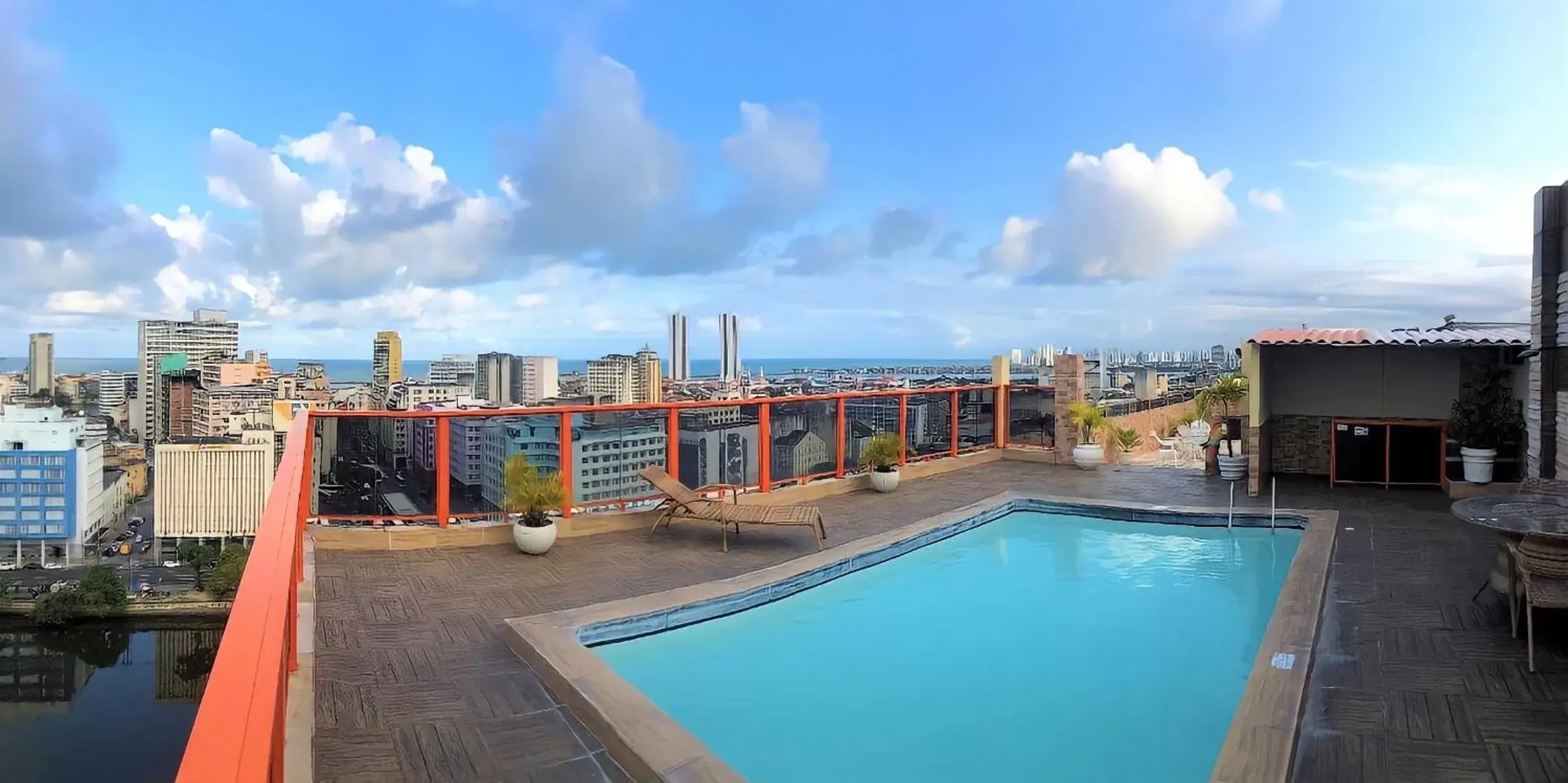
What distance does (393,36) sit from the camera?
23.7 metres

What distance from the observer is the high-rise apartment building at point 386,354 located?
130 ft

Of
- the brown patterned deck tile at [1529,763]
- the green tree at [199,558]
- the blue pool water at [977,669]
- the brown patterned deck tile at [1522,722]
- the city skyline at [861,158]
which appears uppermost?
the city skyline at [861,158]

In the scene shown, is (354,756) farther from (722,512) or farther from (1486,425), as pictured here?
(1486,425)

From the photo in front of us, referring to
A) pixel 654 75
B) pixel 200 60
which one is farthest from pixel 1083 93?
pixel 200 60

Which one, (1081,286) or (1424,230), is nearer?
(1424,230)

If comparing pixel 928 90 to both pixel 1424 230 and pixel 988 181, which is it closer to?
pixel 988 181

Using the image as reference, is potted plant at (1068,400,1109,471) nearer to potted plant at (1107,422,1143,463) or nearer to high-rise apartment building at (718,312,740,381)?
potted plant at (1107,422,1143,463)

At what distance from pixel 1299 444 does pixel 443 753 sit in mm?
11271

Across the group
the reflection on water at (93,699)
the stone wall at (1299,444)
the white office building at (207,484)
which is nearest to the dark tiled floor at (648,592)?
the stone wall at (1299,444)

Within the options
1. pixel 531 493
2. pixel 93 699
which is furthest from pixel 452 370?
pixel 531 493

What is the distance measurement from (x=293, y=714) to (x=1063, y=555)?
6.07 meters

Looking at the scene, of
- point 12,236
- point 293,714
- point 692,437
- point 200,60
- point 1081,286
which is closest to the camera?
point 293,714

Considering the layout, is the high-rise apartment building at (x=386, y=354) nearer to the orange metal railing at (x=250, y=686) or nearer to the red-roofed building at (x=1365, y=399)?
the red-roofed building at (x=1365, y=399)

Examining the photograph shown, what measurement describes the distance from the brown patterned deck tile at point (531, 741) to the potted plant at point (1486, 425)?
10.1m
